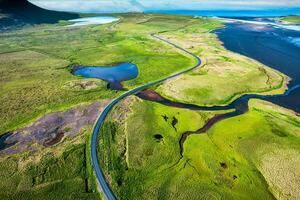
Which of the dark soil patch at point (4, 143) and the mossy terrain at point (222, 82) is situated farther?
the mossy terrain at point (222, 82)

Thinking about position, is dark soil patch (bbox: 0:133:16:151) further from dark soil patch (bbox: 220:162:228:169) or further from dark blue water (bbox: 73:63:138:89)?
dark soil patch (bbox: 220:162:228:169)

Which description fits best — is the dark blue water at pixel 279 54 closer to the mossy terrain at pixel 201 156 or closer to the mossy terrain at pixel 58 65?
the mossy terrain at pixel 201 156

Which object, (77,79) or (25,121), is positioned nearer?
(25,121)

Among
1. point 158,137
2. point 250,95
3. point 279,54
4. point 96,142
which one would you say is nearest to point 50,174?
point 96,142

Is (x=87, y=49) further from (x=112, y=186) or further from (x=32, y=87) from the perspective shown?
(x=112, y=186)

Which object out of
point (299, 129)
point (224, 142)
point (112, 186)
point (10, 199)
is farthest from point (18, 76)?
point (299, 129)

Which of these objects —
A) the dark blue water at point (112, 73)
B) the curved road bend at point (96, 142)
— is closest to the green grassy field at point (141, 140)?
the curved road bend at point (96, 142)
